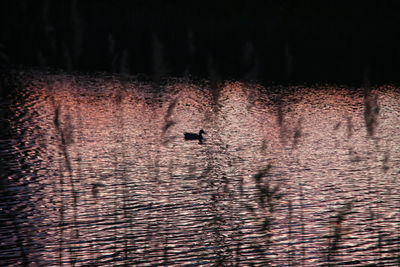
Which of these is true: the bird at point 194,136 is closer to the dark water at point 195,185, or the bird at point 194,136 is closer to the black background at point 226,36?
the dark water at point 195,185

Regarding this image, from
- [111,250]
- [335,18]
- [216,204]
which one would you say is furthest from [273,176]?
[335,18]

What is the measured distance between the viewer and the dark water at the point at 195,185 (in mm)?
17891

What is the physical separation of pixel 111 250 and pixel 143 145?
14434 mm

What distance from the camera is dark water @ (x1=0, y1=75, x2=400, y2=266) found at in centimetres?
1789

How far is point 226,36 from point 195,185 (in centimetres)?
5771

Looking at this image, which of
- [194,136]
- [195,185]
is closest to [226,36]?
[194,136]

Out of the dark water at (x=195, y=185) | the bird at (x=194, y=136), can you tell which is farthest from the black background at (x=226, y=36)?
the bird at (x=194, y=136)

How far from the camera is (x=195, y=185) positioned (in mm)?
26438

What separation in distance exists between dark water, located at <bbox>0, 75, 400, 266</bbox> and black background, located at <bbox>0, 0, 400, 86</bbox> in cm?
1731

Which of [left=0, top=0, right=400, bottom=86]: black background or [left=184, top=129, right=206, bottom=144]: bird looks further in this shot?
[left=0, top=0, right=400, bottom=86]: black background

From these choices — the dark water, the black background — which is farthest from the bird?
the black background

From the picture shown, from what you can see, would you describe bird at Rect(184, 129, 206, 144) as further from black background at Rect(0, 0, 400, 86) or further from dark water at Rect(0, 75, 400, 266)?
black background at Rect(0, 0, 400, 86)

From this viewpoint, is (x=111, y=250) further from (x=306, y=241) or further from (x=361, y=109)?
(x=361, y=109)

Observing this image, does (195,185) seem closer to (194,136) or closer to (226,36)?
(194,136)
